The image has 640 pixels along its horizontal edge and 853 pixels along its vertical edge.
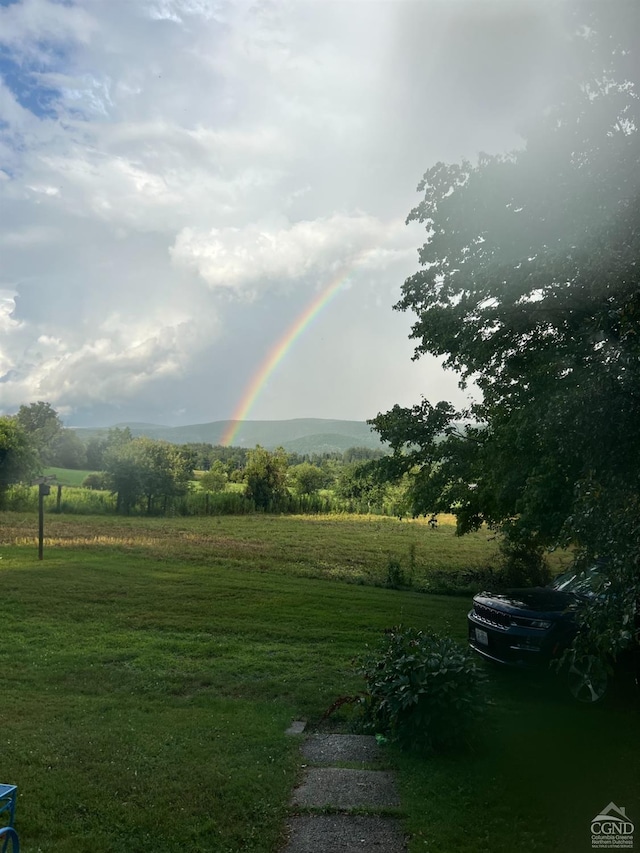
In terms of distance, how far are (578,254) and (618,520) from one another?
4.60 m

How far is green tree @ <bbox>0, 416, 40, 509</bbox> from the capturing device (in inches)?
1601

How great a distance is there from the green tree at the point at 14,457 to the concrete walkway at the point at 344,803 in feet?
132

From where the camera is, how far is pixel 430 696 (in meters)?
5.29

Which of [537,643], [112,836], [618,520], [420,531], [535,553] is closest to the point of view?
[618,520]

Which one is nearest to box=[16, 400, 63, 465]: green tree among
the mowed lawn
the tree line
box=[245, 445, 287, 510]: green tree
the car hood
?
the tree line

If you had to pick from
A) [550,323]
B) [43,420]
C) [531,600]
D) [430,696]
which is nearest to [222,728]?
[430,696]

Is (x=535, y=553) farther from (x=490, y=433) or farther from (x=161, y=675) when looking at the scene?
(x=161, y=675)

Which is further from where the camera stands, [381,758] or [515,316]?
[515,316]

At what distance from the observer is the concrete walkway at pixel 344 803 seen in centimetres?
386

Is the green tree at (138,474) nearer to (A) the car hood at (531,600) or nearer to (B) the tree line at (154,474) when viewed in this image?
(B) the tree line at (154,474)

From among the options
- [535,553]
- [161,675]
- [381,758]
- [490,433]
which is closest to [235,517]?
[535,553]

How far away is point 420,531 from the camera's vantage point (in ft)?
126

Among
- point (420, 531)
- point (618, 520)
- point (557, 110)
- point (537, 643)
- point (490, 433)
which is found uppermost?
point (557, 110)

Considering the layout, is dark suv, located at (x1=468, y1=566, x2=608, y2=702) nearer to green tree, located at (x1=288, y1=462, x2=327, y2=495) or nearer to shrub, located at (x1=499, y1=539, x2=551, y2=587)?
shrub, located at (x1=499, y1=539, x2=551, y2=587)
